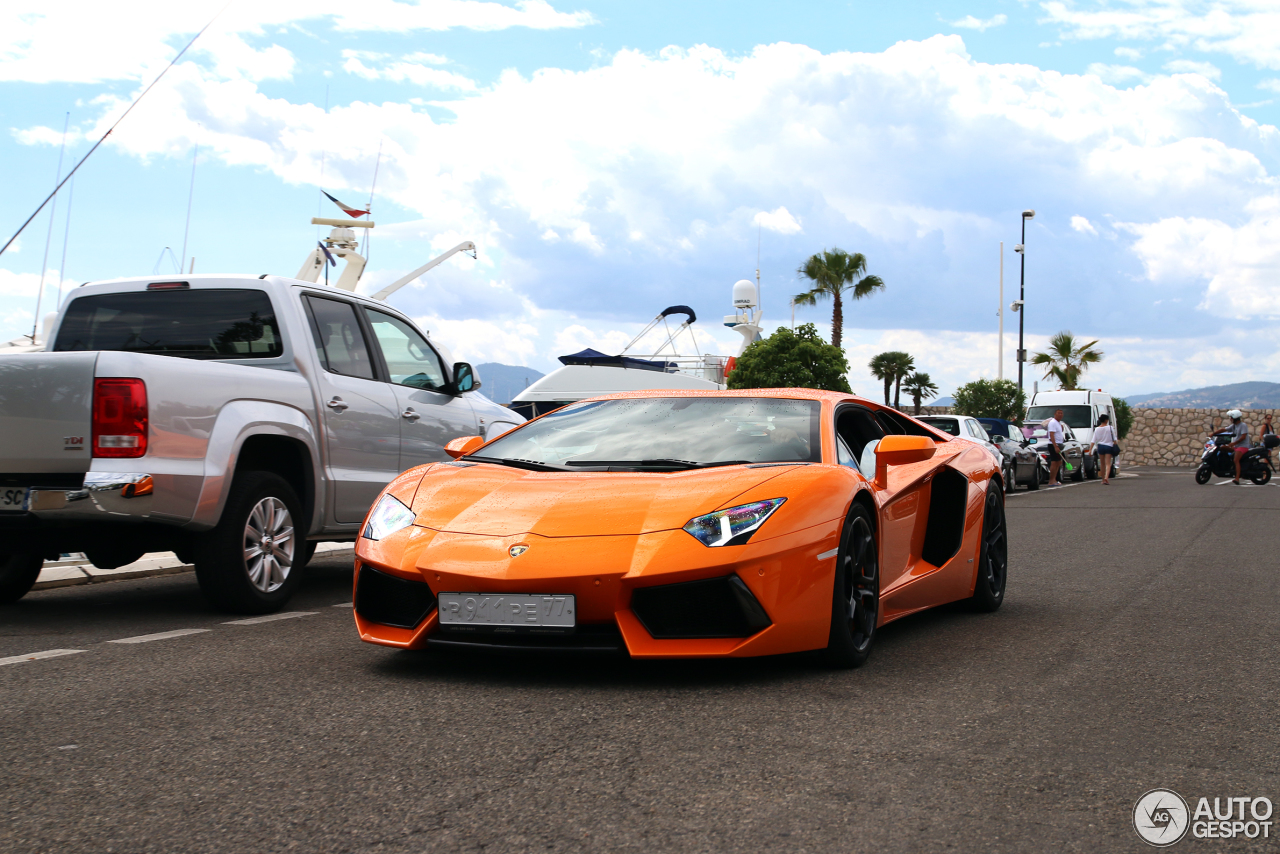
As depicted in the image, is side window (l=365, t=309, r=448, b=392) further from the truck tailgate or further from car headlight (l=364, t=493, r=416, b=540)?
car headlight (l=364, t=493, r=416, b=540)

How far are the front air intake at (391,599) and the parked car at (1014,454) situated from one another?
2000 cm

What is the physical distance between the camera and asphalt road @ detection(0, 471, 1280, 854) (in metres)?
2.73

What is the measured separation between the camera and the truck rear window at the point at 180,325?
684 cm

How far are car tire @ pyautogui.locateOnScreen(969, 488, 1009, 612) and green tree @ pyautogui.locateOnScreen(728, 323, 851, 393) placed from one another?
38.5 m

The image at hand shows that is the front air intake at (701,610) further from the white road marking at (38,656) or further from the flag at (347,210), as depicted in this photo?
the flag at (347,210)

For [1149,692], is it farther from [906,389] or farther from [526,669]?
[906,389]

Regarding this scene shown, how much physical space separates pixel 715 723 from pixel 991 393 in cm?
5064

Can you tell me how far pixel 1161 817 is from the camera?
2871 mm

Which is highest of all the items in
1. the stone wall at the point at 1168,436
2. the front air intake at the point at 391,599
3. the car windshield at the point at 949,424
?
the front air intake at the point at 391,599

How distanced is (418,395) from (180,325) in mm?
1672

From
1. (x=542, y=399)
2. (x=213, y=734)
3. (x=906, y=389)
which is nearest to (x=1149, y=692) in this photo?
(x=213, y=734)

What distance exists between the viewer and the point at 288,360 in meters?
6.85

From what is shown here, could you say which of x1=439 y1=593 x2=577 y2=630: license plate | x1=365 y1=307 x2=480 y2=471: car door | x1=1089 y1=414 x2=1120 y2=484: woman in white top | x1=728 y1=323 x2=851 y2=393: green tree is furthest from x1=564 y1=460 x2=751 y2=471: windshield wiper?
x1=728 y1=323 x2=851 y2=393: green tree

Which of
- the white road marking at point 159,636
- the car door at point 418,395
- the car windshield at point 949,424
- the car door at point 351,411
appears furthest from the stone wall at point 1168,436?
the white road marking at point 159,636
